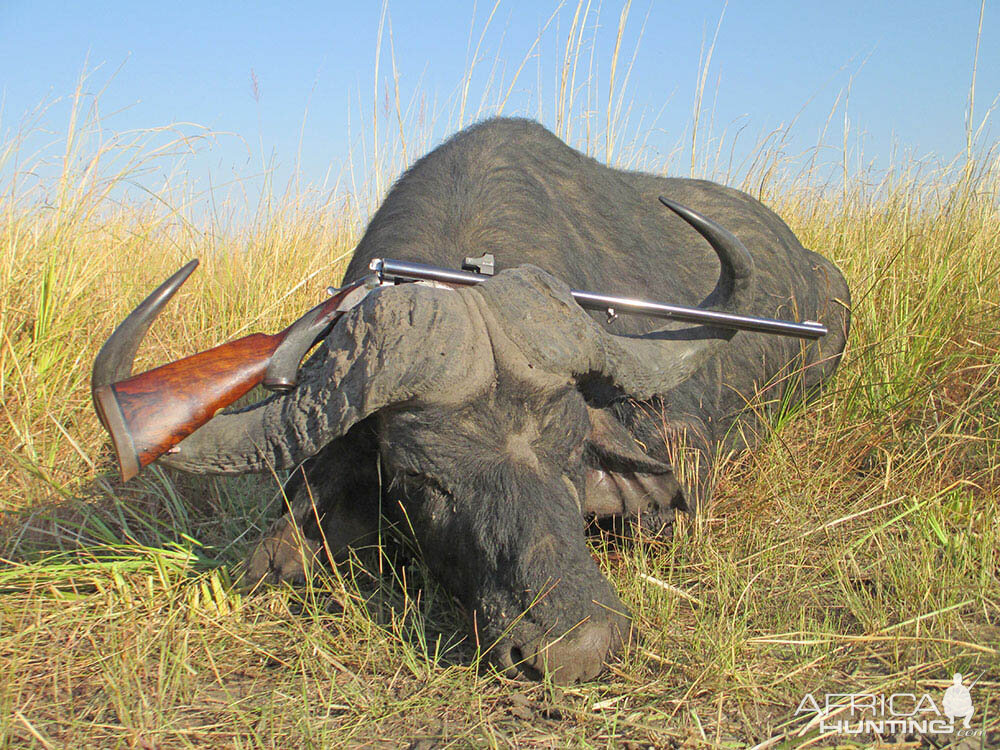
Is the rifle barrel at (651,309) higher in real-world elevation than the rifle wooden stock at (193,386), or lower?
higher

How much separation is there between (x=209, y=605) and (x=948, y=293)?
4138 mm

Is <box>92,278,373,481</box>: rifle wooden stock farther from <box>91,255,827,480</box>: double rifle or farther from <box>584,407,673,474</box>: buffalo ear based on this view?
<box>584,407,673,474</box>: buffalo ear

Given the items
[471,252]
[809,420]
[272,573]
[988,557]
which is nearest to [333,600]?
[272,573]

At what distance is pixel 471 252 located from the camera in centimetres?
343

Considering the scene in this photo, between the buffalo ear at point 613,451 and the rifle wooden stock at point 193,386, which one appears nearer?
the rifle wooden stock at point 193,386

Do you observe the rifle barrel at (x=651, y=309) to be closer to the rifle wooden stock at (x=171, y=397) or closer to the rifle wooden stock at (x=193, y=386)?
the rifle wooden stock at (x=193, y=386)

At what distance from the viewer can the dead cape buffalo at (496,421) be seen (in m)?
2.43

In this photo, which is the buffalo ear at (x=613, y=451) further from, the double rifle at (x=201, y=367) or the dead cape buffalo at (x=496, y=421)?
the double rifle at (x=201, y=367)

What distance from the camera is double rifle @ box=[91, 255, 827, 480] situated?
239cm

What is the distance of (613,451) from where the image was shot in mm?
3045

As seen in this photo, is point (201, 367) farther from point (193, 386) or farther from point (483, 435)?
point (483, 435)

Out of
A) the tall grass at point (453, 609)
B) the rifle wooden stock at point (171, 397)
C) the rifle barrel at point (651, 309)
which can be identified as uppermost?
the rifle barrel at point (651, 309)

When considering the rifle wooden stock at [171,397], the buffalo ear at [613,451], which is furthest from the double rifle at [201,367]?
the buffalo ear at [613,451]

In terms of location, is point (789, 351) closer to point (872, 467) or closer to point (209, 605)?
point (872, 467)
